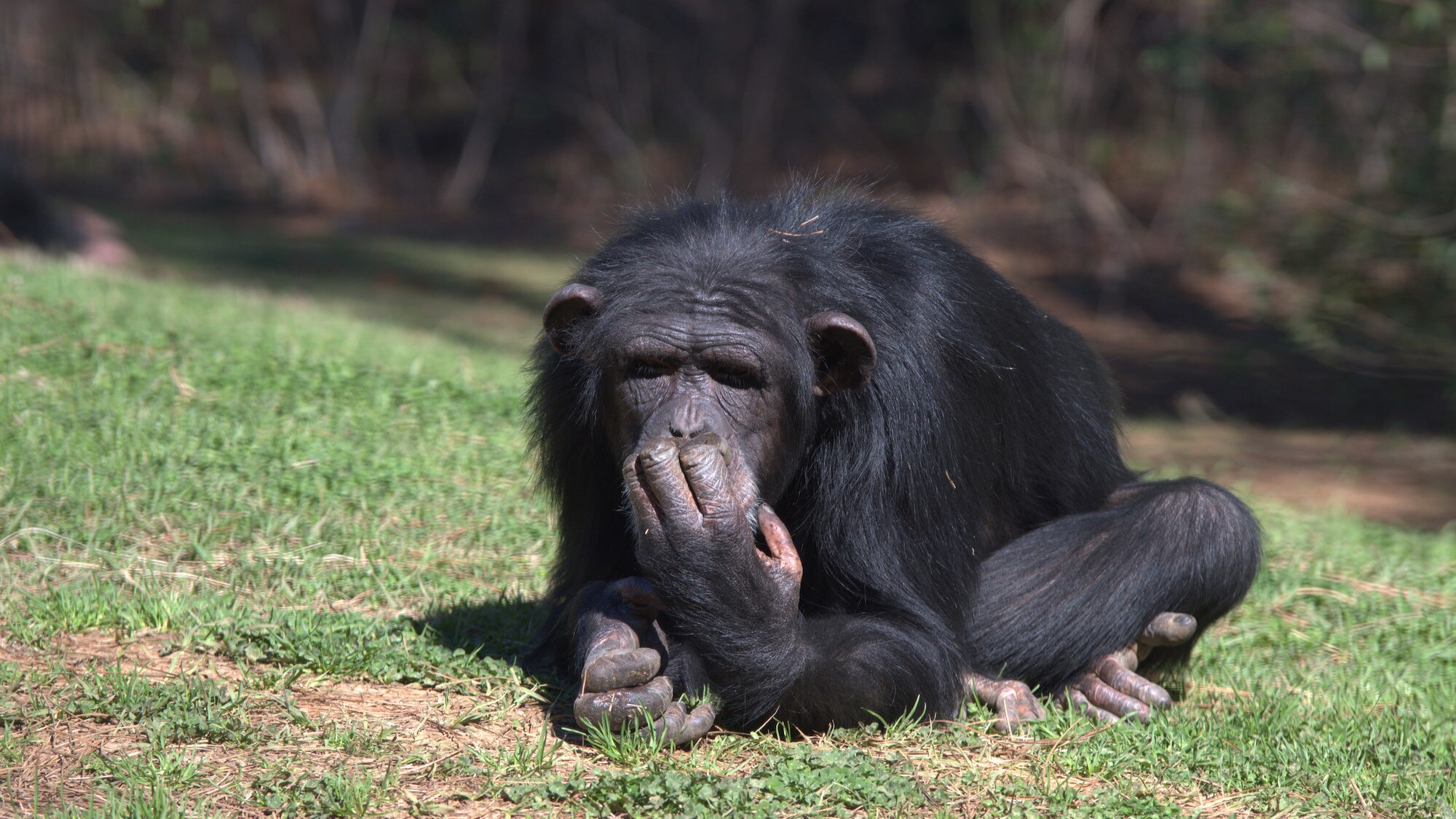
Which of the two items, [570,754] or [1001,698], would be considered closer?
[570,754]

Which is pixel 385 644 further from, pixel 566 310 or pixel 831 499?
pixel 831 499

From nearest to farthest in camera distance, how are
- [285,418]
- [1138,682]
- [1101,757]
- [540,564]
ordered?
[1101,757], [1138,682], [540,564], [285,418]

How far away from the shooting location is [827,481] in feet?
13.5

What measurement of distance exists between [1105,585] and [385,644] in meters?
2.39

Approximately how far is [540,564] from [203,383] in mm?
2331

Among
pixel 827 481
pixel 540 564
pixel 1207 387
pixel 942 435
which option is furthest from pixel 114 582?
pixel 1207 387

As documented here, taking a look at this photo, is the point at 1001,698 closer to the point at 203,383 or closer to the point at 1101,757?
the point at 1101,757

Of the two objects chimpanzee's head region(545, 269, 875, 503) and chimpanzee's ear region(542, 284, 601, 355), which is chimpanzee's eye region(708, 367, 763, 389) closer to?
chimpanzee's head region(545, 269, 875, 503)

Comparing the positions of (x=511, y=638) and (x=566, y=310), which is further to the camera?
(x=511, y=638)

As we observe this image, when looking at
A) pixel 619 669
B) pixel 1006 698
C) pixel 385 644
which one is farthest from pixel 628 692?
pixel 1006 698

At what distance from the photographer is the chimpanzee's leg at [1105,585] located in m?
4.53

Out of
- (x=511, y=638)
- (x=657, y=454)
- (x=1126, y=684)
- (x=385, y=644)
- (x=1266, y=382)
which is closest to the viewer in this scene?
(x=657, y=454)

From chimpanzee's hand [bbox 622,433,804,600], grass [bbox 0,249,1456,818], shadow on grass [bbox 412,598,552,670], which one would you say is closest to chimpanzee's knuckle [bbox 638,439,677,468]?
chimpanzee's hand [bbox 622,433,804,600]

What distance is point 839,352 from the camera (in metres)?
3.99
